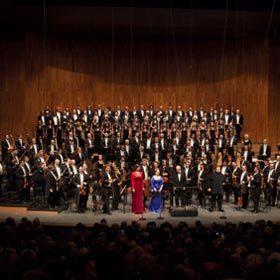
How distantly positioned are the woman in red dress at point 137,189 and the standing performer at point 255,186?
2.59 metres

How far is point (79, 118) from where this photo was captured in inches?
659

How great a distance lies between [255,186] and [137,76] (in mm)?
9351

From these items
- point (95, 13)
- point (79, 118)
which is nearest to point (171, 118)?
point (79, 118)

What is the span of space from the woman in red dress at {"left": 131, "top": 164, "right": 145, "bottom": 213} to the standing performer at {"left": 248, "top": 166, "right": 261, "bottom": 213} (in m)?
2.59

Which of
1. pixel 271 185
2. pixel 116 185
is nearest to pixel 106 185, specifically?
pixel 116 185

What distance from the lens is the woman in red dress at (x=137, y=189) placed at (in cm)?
1191

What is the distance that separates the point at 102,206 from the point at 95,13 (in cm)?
727

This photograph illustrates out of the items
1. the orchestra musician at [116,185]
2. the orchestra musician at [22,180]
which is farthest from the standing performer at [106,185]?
the orchestra musician at [22,180]

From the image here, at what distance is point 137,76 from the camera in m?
20.3

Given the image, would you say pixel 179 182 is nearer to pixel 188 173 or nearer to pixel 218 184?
pixel 188 173

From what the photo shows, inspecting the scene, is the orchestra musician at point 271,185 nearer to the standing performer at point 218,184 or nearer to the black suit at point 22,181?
the standing performer at point 218,184

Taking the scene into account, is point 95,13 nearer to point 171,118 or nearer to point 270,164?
point 171,118

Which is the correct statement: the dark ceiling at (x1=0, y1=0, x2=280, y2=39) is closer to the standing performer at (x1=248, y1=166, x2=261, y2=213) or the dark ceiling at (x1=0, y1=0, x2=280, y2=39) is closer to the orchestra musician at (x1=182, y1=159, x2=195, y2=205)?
the orchestra musician at (x1=182, y1=159, x2=195, y2=205)

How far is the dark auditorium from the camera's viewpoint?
19.7ft
